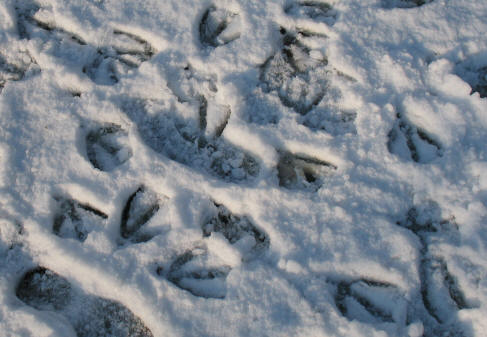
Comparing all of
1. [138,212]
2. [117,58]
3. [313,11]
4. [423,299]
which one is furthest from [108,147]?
[423,299]

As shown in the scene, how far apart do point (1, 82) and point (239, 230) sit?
102cm

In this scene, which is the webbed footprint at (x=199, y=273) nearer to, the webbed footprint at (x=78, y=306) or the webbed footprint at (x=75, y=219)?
the webbed footprint at (x=78, y=306)

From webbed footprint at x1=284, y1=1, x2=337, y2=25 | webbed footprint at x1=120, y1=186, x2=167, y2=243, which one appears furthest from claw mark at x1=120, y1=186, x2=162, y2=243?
webbed footprint at x1=284, y1=1, x2=337, y2=25

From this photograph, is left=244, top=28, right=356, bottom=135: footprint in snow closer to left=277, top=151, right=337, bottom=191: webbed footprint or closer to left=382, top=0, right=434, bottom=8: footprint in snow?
left=277, top=151, right=337, bottom=191: webbed footprint

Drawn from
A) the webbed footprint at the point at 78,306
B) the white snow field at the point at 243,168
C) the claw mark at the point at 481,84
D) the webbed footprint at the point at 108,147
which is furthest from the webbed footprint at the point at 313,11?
the webbed footprint at the point at 78,306

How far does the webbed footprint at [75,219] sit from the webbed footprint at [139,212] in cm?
7

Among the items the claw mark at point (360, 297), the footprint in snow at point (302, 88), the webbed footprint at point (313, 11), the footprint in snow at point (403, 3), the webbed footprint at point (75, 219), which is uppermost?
the footprint in snow at point (403, 3)

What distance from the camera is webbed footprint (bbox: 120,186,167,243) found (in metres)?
1.50

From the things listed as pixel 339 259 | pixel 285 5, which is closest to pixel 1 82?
pixel 285 5

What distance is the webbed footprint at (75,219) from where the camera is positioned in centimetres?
151

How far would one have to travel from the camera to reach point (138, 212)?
5.06 feet

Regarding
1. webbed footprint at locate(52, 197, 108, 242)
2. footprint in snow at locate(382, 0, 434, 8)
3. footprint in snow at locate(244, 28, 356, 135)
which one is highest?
footprint in snow at locate(382, 0, 434, 8)

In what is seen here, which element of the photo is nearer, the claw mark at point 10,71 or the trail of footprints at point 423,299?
the trail of footprints at point 423,299

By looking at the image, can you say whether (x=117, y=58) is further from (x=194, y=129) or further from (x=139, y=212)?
(x=139, y=212)
